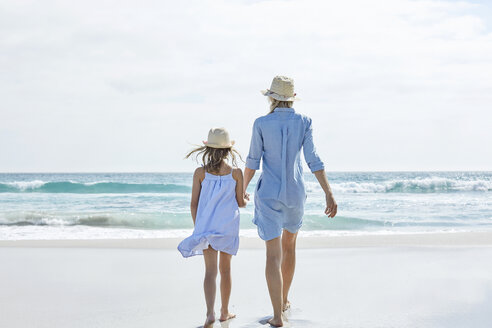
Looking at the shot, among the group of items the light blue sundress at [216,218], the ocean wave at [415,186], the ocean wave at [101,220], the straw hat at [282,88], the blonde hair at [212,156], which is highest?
the straw hat at [282,88]

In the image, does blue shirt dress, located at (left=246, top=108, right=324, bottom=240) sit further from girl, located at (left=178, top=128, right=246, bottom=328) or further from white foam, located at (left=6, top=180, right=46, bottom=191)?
white foam, located at (left=6, top=180, right=46, bottom=191)

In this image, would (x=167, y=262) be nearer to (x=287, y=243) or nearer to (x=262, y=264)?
(x=262, y=264)

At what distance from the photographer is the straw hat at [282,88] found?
146 inches

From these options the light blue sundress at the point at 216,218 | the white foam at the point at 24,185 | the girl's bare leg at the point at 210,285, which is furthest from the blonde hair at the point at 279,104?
the white foam at the point at 24,185

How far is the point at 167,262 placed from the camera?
612 centimetres

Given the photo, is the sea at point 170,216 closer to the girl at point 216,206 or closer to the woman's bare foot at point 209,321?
the girl at point 216,206

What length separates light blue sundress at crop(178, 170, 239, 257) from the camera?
3.63 metres

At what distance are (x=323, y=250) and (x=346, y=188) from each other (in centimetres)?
1908

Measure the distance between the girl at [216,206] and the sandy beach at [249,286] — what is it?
52 cm

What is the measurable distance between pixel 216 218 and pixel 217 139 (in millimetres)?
546

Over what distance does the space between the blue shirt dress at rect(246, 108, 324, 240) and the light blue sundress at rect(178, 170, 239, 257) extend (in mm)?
174

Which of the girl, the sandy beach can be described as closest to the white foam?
the sandy beach

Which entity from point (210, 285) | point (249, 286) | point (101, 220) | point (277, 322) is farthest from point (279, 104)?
point (101, 220)

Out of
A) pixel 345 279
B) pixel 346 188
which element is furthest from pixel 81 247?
pixel 346 188
